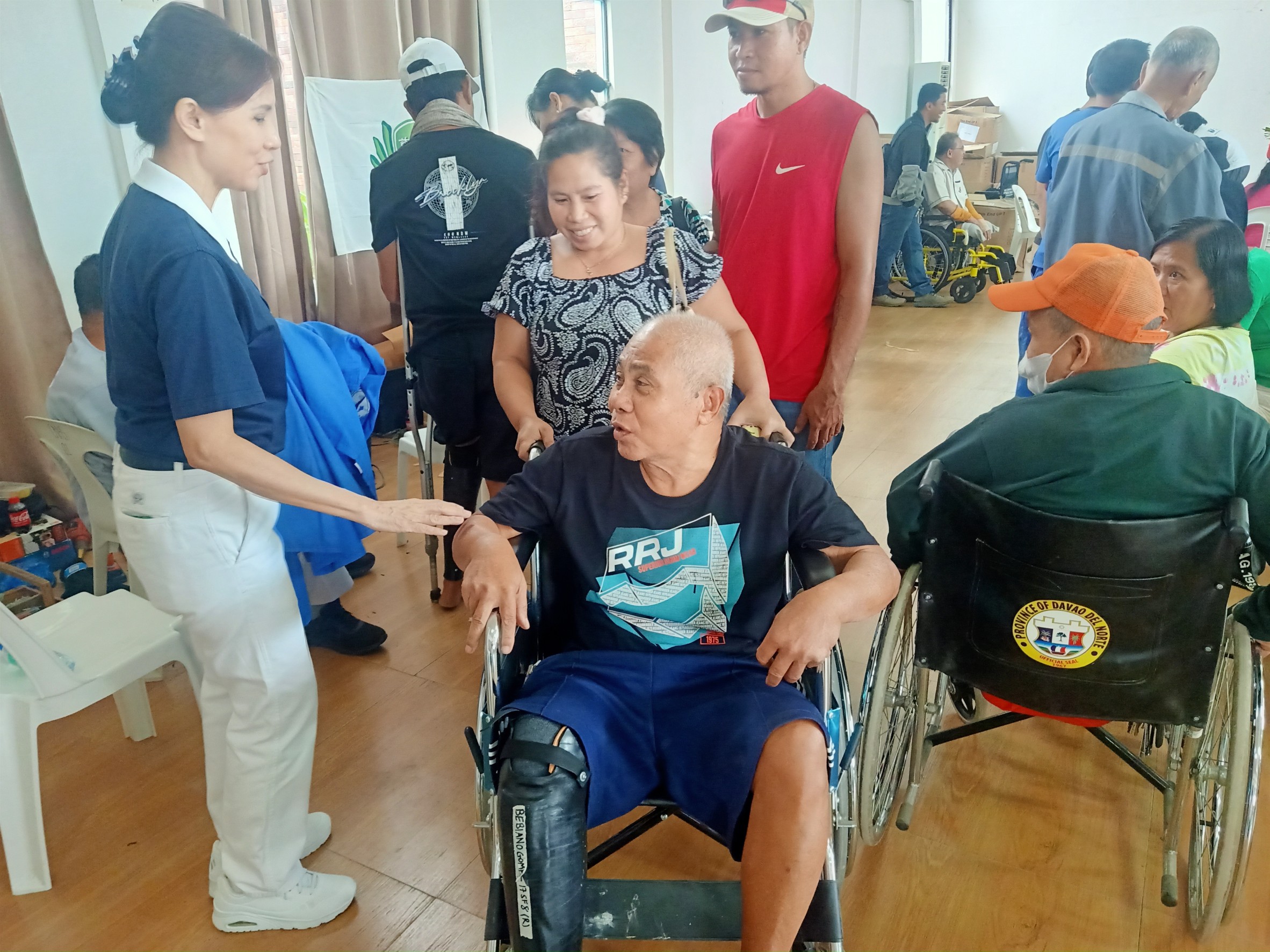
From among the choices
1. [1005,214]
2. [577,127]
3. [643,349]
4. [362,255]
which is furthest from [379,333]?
[1005,214]

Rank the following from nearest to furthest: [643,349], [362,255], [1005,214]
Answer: [643,349]
[362,255]
[1005,214]

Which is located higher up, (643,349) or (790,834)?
(643,349)

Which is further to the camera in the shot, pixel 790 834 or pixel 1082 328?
pixel 1082 328

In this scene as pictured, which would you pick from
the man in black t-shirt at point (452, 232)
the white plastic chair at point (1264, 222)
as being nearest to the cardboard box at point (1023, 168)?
the white plastic chair at point (1264, 222)

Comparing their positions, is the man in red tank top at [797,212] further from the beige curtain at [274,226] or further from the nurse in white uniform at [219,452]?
the beige curtain at [274,226]

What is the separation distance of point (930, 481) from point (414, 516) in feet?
2.73

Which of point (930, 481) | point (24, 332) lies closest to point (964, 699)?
point (930, 481)

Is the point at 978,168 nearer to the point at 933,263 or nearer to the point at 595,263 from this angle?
the point at 933,263

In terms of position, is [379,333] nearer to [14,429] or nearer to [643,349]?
[14,429]

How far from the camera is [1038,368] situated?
1.55m

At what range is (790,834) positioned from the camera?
1150 millimetres

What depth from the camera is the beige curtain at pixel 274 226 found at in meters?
3.54

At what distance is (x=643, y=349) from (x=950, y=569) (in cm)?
64

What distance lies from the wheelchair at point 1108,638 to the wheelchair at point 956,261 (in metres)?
5.71
